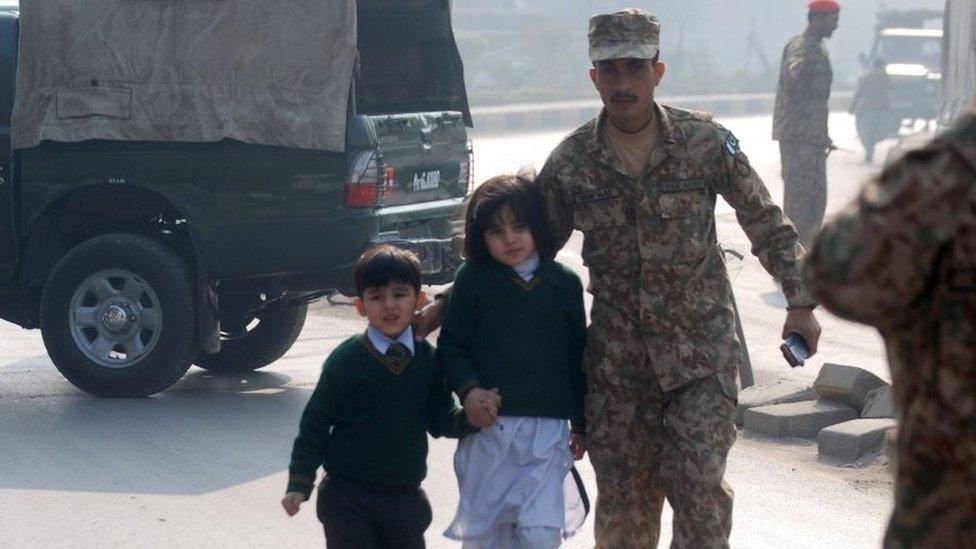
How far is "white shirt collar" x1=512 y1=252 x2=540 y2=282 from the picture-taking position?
4215mm

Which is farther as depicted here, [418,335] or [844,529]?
[844,529]

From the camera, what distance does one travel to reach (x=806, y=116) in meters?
13.0

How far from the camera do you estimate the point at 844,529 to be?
596 cm

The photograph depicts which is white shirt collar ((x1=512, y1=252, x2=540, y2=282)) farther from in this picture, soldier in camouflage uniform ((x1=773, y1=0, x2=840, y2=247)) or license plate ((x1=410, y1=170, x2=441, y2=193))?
soldier in camouflage uniform ((x1=773, y1=0, x2=840, y2=247))

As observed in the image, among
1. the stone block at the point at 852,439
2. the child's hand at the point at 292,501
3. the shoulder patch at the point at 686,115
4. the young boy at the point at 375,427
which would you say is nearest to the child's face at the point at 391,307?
the young boy at the point at 375,427

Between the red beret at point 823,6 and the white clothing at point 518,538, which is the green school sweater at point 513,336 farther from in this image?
the red beret at point 823,6

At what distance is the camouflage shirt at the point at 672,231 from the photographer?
4246mm

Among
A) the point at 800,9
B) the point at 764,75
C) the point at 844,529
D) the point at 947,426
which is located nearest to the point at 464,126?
the point at 844,529

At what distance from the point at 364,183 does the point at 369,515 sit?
395 cm

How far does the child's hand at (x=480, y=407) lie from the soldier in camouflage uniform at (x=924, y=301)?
1884 millimetres

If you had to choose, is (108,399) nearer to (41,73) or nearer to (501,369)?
(41,73)

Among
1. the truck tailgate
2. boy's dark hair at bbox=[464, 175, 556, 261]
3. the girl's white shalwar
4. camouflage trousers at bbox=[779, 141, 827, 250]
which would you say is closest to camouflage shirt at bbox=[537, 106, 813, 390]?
A: boy's dark hair at bbox=[464, 175, 556, 261]

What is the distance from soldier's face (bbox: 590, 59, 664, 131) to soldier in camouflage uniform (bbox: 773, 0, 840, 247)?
28.6 ft

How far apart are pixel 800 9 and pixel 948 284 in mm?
73736
